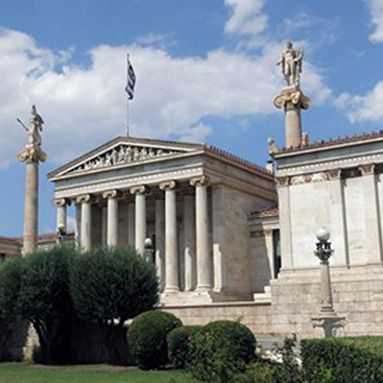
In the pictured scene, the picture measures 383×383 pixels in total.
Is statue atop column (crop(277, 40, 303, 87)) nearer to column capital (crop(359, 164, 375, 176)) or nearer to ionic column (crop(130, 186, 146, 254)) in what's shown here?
column capital (crop(359, 164, 375, 176))

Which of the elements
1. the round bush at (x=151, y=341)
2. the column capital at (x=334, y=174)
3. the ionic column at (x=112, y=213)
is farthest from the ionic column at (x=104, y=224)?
the round bush at (x=151, y=341)

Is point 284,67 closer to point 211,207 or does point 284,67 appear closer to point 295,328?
point 211,207

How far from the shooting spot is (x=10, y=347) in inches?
1547

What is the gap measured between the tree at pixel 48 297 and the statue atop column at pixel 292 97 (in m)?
16.1

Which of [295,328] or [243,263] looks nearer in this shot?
[295,328]

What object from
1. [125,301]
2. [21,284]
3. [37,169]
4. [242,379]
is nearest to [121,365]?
[125,301]

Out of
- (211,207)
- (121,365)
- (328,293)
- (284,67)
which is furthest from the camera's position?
(211,207)

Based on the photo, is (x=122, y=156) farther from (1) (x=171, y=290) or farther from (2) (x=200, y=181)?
(1) (x=171, y=290)

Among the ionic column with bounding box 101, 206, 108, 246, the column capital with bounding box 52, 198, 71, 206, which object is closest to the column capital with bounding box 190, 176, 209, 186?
the ionic column with bounding box 101, 206, 108, 246

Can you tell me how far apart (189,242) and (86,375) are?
25.2 meters

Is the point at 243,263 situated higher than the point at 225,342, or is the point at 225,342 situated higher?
the point at 243,263

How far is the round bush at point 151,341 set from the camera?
2848 centimetres

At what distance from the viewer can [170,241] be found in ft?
160

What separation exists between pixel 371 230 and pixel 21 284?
1859 cm
